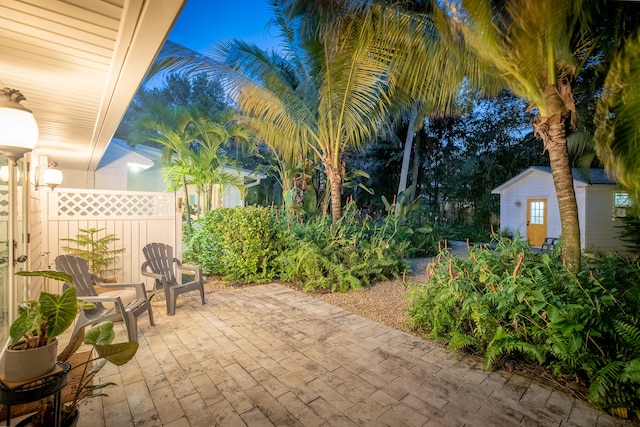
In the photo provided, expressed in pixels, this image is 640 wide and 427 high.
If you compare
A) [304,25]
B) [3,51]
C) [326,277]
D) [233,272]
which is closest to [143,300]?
[233,272]

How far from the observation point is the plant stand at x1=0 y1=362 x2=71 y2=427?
1.43 metres

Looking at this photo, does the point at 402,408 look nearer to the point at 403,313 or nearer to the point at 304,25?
the point at 403,313

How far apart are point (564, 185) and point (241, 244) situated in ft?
17.1

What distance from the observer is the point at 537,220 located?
11.5 m

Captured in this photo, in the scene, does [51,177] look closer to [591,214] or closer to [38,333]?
[38,333]

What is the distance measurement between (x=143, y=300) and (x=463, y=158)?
15.8m

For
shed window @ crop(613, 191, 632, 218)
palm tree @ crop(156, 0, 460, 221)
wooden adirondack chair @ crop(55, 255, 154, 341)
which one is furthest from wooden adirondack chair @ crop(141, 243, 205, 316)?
shed window @ crop(613, 191, 632, 218)

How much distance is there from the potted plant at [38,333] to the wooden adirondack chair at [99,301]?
169cm

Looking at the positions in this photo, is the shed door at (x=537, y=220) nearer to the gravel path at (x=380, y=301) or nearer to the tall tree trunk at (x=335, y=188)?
the gravel path at (x=380, y=301)

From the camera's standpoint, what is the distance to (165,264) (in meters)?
4.92

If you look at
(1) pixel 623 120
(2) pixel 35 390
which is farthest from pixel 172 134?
(1) pixel 623 120

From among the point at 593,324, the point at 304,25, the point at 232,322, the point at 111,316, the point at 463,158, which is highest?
the point at 304,25

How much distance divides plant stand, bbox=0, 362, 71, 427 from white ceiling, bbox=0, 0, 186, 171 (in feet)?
6.77

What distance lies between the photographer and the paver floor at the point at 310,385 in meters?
2.17
